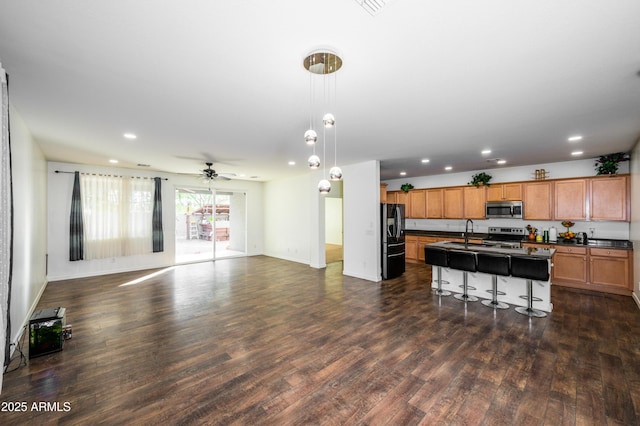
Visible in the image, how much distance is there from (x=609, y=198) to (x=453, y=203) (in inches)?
119

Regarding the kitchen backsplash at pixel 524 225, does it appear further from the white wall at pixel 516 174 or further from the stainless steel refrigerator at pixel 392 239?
the stainless steel refrigerator at pixel 392 239

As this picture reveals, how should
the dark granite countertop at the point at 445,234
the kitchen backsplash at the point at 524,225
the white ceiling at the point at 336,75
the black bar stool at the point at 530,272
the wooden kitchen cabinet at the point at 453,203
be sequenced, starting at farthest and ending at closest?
the wooden kitchen cabinet at the point at 453,203 < the dark granite countertop at the point at 445,234 < the kitchen backsplash at the point at 524,225 < the black bar stool at the point at 530,272 < the white ceiling at the point at 336,75

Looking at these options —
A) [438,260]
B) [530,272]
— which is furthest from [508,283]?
[438,260]

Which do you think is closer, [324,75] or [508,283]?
[324,75]

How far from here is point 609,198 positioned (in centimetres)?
537

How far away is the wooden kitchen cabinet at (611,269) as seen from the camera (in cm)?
486

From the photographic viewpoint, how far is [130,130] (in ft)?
12.5

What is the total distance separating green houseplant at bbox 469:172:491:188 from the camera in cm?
693

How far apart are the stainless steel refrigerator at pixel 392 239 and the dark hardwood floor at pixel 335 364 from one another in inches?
53.7

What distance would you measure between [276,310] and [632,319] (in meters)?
5.10

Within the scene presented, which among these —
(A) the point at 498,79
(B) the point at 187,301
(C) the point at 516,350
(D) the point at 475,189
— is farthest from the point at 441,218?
(B) the point at 187,301

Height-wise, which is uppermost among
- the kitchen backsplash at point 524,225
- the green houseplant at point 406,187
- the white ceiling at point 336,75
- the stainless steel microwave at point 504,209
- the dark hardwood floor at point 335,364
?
the white ceiling at point 336,75

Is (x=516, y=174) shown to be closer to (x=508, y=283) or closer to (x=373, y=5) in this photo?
(x=508, y=283)

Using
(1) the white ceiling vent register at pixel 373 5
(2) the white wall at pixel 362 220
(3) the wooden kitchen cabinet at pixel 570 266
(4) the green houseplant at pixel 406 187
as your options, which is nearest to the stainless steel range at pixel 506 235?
(3) the wooden kitchen cabinet at pixel 570 266
